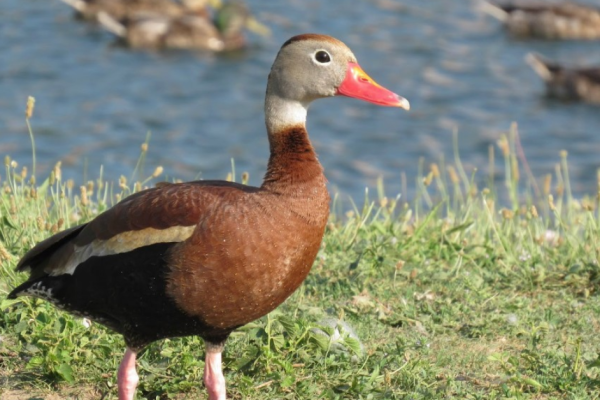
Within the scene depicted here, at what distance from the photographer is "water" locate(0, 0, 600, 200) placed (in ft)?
43.7

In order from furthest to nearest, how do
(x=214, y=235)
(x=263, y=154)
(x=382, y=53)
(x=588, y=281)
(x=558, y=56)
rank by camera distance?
(x=558, y=56), (x=382, y=53), (x=263, y=154), (x=588, y=281), (x=214, y=235)

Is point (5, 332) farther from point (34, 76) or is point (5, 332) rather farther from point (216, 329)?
point (34, 76)

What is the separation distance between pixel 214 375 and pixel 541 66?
12.7 meters

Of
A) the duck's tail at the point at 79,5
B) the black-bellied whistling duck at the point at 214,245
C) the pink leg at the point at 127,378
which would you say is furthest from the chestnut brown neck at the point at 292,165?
the duck's tail at the point at 79,5

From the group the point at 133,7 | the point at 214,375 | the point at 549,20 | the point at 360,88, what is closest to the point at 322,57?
the point at 360,88

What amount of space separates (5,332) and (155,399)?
866mm

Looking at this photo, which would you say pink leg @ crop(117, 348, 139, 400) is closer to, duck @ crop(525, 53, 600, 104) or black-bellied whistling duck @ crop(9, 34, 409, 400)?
black-bellied whistling duck @ crop(9, 34, 409, 400)

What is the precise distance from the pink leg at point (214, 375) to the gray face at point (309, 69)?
1099 millimetres

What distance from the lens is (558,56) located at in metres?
18.3

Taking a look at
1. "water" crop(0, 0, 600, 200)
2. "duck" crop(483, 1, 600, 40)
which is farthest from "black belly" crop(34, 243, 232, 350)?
"duck" crop(483, 1, 600, 40)

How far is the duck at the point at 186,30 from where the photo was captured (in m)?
17.5

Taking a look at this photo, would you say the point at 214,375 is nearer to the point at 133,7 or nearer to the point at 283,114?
the point at 283,114

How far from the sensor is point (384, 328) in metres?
5.46

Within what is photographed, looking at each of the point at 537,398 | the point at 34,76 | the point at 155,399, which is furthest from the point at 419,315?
the point at 34,76
